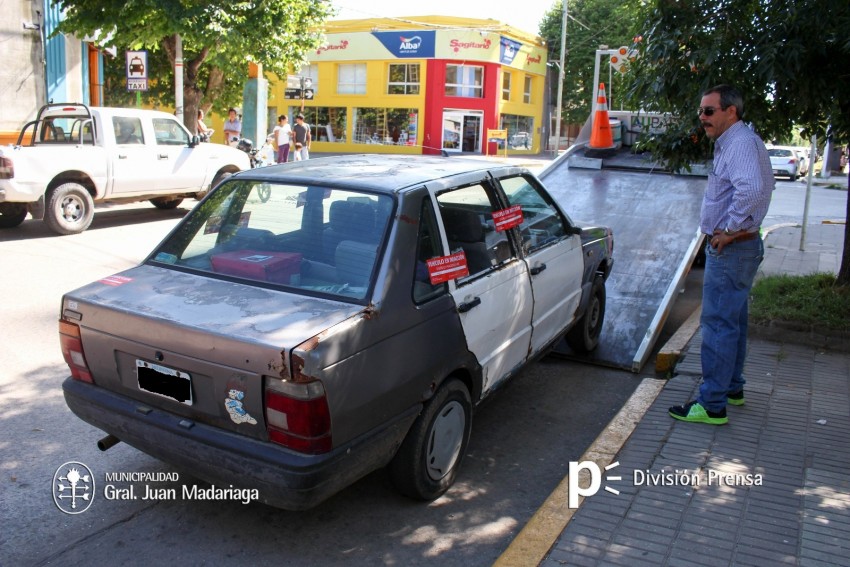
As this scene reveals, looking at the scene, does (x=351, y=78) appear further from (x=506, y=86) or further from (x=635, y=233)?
(x=635, y=233)

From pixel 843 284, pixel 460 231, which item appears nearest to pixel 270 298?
pixel 460 231

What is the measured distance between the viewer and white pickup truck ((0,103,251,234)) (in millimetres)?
10641

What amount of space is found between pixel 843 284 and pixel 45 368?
6865mm

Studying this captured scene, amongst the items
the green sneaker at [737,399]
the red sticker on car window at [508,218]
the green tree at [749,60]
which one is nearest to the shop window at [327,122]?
the green tree at [749,60]

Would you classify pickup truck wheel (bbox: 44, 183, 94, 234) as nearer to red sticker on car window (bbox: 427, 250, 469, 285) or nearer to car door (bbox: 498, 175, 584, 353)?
car door (bbox: 498, 175, 584, 353)

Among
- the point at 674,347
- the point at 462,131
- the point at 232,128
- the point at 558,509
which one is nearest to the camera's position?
the point at 558,509

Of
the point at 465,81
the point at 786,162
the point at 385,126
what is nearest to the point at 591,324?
the point at 786,162

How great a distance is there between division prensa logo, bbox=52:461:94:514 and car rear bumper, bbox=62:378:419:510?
1.58 ft

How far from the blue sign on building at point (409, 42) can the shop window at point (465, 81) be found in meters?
1.56

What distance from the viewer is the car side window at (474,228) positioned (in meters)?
4.13

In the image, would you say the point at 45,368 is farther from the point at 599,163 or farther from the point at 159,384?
the point at 599,163

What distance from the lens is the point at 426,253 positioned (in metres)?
3.80

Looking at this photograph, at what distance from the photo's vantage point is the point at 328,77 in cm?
4422

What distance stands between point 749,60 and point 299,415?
422cm
